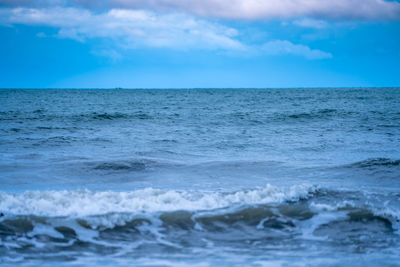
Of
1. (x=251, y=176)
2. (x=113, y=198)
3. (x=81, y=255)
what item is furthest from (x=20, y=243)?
(x=251, y=176)

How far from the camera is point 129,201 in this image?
514 centimetres

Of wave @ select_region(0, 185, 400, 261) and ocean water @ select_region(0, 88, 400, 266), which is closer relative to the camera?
ocean water @ select_region(0, 88, 400, 266)

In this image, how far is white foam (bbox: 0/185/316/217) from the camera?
4816 millimetres

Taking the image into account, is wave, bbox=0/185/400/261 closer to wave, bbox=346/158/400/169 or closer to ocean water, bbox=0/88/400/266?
ocean water, bbox=0/88/400/266

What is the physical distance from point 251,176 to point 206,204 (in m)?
2.38

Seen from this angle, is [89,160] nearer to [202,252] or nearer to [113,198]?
[113,198]

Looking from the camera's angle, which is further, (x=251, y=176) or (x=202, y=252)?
(x=251, y=176)

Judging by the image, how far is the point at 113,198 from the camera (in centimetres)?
527

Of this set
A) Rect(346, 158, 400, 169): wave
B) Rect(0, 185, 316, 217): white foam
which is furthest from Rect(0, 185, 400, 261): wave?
Rect(346, 158, 400, 169): wave

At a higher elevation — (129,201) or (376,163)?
(376,163)

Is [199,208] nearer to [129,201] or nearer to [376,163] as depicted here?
[129,201]

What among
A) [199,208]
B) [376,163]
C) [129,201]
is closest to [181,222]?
[199,208]

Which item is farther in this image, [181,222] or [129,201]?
[129,201]

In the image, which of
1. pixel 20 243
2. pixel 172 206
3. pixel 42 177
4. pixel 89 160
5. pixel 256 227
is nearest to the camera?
pixel 20 243
